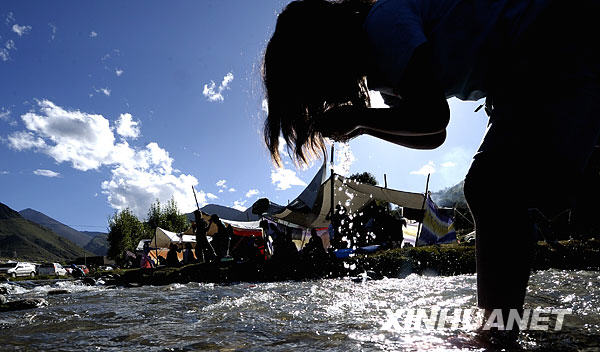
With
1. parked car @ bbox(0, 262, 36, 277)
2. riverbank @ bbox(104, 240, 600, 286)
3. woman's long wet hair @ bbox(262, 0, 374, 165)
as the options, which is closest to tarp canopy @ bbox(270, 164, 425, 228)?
riverbank @ bbox(104, 240, 600, 286)

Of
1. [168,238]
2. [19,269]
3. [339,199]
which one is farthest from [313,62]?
[19,269]

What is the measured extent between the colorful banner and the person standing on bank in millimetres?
12346

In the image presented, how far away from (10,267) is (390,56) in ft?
151

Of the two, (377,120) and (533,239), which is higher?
(377,120)

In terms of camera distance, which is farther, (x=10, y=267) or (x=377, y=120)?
(x=10, y=267)

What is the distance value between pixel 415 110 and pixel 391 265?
6.17m

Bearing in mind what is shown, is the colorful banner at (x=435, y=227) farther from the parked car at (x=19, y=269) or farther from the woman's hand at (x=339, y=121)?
the parked car at (x=19, y=269)

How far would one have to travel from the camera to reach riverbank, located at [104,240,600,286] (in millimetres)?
5046

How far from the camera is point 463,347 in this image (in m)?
1.05

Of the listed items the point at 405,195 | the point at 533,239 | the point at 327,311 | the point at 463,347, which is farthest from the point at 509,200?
the point at 405,195

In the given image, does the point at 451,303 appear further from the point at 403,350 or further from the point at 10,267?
the point at 10,267

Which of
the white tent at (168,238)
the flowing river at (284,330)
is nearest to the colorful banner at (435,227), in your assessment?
the flowing river at (284,330)

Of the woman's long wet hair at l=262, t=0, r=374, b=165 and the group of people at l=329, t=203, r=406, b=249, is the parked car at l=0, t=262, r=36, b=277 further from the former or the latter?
the woman's long wet hair at l=262, t=0, r=374, b=165

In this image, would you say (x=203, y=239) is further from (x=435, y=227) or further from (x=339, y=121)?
(x=339, y=121)
